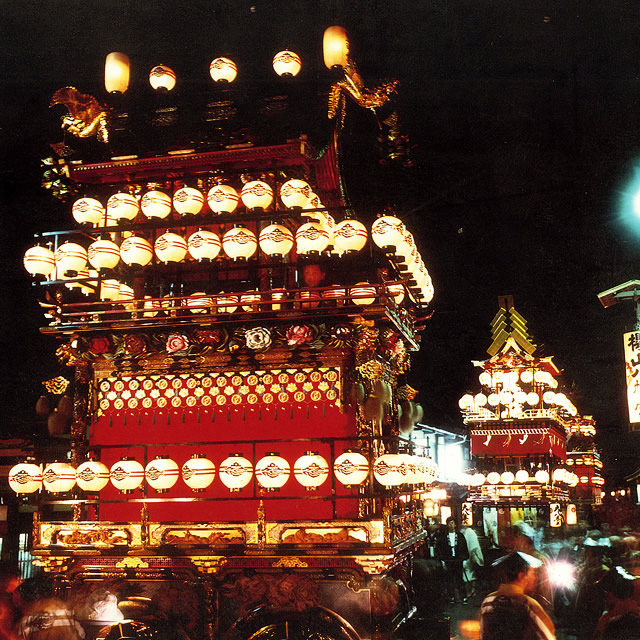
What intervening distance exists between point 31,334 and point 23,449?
3.91 meters

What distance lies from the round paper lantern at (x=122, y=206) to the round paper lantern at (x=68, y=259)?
84 centimetres

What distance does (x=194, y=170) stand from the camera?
11422 millimetres

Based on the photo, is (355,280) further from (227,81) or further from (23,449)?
(23,449)

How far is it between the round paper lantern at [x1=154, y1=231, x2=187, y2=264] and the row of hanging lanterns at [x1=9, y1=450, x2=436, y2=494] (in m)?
3.10

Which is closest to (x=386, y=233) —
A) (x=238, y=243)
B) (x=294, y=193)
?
(x=294, y=193)

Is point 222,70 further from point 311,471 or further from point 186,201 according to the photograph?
point 311,471

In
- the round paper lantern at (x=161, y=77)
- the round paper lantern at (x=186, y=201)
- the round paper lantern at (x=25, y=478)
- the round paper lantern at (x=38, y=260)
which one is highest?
the round paper lantern at (x=161, y=77)

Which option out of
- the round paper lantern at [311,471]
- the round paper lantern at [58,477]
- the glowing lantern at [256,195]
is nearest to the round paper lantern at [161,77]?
the glowing lantern at [256,195]

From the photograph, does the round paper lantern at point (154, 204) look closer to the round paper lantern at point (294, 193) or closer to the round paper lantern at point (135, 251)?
the round paper lantern at point (135, 251)

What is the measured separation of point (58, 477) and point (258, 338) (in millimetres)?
3576

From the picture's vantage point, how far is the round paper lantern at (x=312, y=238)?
33.7 ft

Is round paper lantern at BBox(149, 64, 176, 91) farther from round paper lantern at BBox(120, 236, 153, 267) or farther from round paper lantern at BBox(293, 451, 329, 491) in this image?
round paper lantern at BBox(293, 451, 329, 491)

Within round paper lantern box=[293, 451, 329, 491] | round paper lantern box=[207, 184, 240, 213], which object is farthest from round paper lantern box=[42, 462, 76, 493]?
round paper lantern box=[207, 184, 240, 213]

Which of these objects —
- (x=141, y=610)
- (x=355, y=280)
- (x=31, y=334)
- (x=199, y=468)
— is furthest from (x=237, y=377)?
(x=31, y=334)
